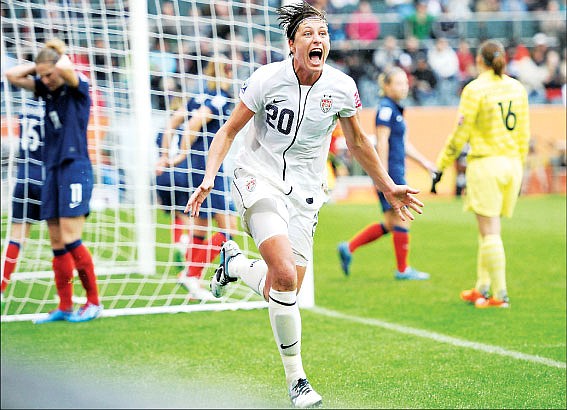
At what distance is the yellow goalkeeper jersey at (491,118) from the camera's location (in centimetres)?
933

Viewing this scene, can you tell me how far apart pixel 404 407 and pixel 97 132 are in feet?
20.6

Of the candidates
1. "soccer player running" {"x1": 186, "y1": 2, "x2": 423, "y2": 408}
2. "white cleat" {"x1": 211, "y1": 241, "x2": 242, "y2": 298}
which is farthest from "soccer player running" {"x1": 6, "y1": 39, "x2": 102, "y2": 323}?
"soccer player running" {"x1": 186, "y1": 2, "x2": 423, "y2": 408}

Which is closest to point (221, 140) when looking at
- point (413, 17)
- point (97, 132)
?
point (97, 132)

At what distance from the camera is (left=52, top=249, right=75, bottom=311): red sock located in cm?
915

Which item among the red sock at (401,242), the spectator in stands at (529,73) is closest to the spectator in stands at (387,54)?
the spectator in stands at (529,73)

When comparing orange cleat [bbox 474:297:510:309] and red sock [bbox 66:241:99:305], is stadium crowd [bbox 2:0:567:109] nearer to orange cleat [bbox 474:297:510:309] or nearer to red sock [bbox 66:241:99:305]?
orange cleat [bbox 474:297:510:309]

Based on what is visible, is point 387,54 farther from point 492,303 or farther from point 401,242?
point 492,303

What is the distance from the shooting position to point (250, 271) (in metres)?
6.56

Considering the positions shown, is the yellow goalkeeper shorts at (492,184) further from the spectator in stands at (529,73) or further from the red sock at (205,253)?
the spectator in stands at (529,73)

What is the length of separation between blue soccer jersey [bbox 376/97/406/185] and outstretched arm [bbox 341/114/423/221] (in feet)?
16.1

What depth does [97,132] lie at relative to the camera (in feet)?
37.6

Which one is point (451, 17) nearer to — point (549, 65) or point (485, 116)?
point (549, 65)

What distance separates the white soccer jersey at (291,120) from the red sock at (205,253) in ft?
13.3

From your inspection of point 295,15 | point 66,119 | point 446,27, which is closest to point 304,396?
point 295,15
